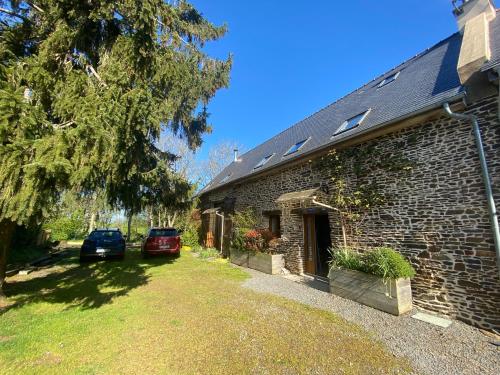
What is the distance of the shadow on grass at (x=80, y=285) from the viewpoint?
18.9ft

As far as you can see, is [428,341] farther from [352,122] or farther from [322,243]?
[352,122]

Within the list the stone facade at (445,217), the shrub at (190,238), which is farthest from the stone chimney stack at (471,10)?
the shrub at (190,238)

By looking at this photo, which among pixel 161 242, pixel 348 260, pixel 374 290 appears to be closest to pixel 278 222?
pixel 348 260

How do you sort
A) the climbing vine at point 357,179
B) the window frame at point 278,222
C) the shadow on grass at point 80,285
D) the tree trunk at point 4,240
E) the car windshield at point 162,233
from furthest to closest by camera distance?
the car windshield at point 162,233, the window frame at point 278,222, the climbing vine at point 357,179, the shadow on grass at point 80,285, the tree trunk at point 4,240

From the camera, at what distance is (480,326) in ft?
14.3

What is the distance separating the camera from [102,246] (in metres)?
11.0

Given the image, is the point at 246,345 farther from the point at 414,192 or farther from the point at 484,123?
the point at 484,123

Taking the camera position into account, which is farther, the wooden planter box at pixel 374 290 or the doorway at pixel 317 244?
the doorway at pixel 317 244

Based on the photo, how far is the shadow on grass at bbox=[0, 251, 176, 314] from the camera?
5771 mm

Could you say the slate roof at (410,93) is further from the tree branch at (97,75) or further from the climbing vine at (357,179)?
the tree branch at (97,75)

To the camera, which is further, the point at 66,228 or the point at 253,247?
the point at 66,228

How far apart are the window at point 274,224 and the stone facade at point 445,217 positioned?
3936mm

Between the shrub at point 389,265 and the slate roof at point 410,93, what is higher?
the slate roof at point 410,93

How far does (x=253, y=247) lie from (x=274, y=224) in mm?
1287
